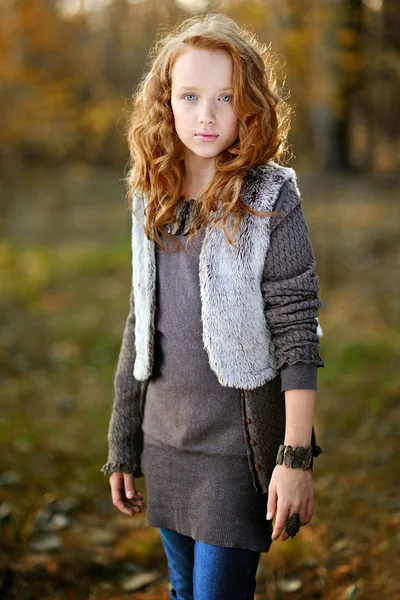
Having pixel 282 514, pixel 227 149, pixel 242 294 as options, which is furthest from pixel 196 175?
pixel 282 514

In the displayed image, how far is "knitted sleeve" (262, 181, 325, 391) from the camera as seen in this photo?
1746 mm

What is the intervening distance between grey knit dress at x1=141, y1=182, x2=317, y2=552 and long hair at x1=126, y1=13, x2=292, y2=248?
0.07m

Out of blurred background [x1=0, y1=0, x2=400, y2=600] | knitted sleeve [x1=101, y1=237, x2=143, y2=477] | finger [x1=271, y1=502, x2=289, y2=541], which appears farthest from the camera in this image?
blurred background [x1=0, y1=0, x2=400, y2=600]

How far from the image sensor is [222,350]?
180 centimetres

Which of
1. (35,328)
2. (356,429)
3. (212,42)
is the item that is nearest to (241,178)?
(212,42)

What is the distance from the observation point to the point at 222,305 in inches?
69.9

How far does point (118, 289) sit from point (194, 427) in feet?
21.6

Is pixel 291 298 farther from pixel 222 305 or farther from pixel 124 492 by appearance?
pixel 124 492

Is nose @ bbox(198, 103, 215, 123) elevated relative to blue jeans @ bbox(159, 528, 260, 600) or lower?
elevated

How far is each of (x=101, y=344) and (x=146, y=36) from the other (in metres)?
8.29

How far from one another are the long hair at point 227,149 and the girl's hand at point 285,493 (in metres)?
0.58

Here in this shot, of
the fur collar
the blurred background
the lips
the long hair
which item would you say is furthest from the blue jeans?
the lips

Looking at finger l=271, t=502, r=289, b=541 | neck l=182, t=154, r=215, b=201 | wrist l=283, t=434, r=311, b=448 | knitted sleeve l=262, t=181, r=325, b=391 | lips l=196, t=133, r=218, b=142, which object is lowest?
finger l=271, t=502, r=289, b=541

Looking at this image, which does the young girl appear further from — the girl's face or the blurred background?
the blurred background
